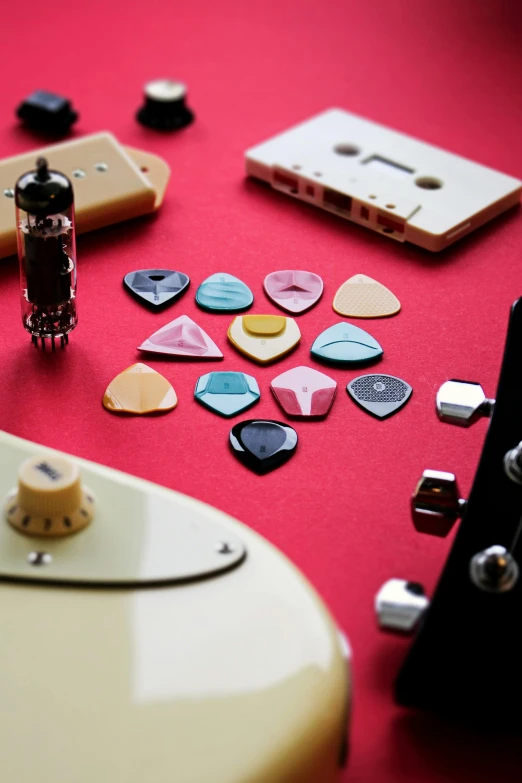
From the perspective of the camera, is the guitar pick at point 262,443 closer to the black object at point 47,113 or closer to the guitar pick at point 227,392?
the guitar pick at point 227,392

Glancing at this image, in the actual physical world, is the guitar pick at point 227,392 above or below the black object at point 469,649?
below

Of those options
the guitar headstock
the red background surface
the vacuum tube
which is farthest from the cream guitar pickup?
the guitar headstock

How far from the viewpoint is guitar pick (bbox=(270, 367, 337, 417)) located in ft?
2.62

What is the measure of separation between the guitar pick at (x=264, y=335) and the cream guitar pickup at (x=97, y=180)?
193 millimetres

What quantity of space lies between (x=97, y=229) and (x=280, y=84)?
40cm

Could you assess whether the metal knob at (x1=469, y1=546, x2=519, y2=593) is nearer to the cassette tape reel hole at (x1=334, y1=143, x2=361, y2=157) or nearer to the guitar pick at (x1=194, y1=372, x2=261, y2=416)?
the guitar pick at (x1=194, y1=372, x2=261, y2=416)

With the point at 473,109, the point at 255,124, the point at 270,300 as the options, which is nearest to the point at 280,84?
the point at 255,124

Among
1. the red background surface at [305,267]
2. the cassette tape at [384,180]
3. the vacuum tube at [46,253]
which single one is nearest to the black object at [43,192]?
the vacuum tube at [46,253]

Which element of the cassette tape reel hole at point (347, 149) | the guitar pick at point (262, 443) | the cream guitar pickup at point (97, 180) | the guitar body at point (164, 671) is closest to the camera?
the guitar body at point (164, 671)

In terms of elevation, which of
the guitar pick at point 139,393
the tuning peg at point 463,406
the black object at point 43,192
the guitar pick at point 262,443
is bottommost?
the guitar pick at point 139,393

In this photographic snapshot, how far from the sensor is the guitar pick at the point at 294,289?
0.91 m

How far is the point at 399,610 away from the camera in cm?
58

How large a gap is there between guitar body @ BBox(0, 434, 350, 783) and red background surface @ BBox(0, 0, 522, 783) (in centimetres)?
6

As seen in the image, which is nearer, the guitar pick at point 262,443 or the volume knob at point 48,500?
the volume knob at point 48,500
